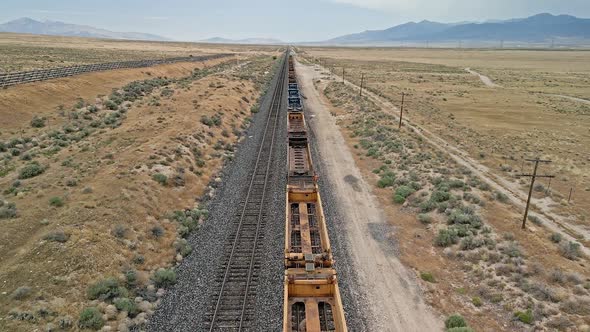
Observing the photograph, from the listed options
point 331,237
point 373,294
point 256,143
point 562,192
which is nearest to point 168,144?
point 256,143

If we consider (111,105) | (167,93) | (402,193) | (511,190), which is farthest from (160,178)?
(167,93)

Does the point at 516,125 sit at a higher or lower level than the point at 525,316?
higher

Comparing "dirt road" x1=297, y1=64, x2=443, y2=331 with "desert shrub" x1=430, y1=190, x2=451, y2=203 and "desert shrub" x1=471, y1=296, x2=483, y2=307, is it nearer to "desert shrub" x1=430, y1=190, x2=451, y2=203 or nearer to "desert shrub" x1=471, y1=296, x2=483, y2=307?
"desert shrub" x1=471, y1=296, x2=483, y2=307

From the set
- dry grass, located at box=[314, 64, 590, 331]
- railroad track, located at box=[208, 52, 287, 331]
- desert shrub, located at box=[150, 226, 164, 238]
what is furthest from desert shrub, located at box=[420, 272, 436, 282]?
desert shrub, located at box=[150, 226, 164, 238]

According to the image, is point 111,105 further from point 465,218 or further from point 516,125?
point 516,125

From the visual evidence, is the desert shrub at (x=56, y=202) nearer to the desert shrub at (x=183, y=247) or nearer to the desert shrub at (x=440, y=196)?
the desert shrub at (x=183, y=247)

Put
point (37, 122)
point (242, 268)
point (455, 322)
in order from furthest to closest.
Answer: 1. point (37, 122)
2. point (242, 268)
3. point (455, 322)
